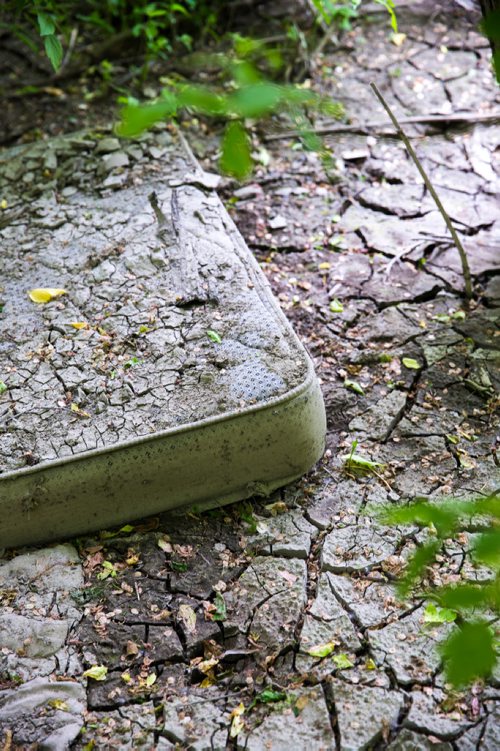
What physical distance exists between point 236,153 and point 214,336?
156cm

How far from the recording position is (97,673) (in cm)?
174

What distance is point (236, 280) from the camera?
2404 millimetres

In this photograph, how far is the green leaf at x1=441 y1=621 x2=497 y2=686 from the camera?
0.66 metres

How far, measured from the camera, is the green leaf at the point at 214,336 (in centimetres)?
223

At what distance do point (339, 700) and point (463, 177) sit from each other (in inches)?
92.7

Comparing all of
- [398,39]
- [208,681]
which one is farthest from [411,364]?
[398,39]

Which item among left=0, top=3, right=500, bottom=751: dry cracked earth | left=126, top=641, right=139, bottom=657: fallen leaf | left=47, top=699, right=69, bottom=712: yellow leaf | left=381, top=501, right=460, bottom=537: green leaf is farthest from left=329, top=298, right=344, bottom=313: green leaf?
left=381, top=501, right=460, bottom=537: green leaf

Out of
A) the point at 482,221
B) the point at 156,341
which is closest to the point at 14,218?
the point at 156,341

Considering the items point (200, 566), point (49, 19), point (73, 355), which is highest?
point (49, 19)

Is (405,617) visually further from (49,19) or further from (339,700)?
(49,19)

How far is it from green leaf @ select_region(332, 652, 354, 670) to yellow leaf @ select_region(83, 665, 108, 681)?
0.52 m

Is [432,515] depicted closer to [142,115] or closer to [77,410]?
[142,115]

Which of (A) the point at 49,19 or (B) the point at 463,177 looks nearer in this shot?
(A) the point at 49,19

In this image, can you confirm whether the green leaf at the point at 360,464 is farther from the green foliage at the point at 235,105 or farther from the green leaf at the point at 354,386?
the green foliage at the point at 235,105
